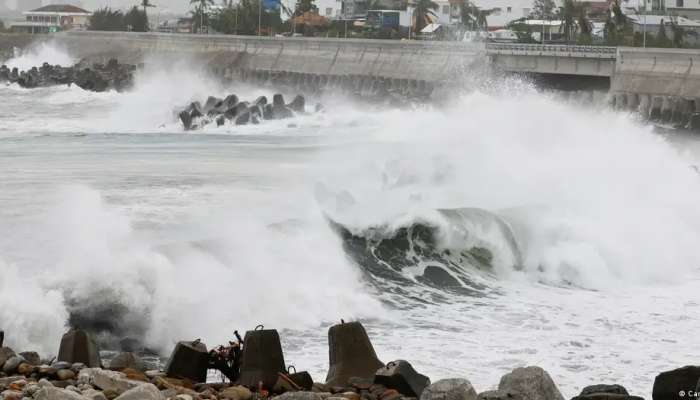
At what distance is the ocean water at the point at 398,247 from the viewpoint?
11367 mm

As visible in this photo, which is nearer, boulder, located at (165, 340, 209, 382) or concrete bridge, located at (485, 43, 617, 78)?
boulder, located at (165, 340, 209, 382)

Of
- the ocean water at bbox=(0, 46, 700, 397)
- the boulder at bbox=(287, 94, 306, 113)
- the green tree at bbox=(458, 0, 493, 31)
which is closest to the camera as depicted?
the ocean water at bbox=(0, 46, 700, 397)

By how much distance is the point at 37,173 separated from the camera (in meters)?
21.8

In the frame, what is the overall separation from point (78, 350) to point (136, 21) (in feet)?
284

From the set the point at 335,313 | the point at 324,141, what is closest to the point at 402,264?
the point at 335,313

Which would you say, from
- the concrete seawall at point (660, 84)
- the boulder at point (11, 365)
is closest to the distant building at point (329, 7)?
the concrete seawall at point (660, 84)

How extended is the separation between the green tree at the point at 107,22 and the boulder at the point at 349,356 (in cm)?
8749

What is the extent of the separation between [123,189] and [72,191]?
2.03m

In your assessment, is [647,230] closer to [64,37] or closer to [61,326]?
[61,326]

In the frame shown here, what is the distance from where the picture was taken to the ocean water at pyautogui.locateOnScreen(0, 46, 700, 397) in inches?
448

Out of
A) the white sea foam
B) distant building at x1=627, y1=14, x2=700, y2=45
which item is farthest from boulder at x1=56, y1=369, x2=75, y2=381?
the white sea foam

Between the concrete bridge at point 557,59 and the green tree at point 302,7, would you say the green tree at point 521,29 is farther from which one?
the green tree at point 302,7

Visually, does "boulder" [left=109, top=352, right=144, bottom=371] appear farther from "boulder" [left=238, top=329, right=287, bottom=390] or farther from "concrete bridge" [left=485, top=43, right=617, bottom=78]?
"concrete bridge" [left=485, top=43, right=617, bottom=78]

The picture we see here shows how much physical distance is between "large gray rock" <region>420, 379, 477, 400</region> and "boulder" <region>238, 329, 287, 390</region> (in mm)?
1283
